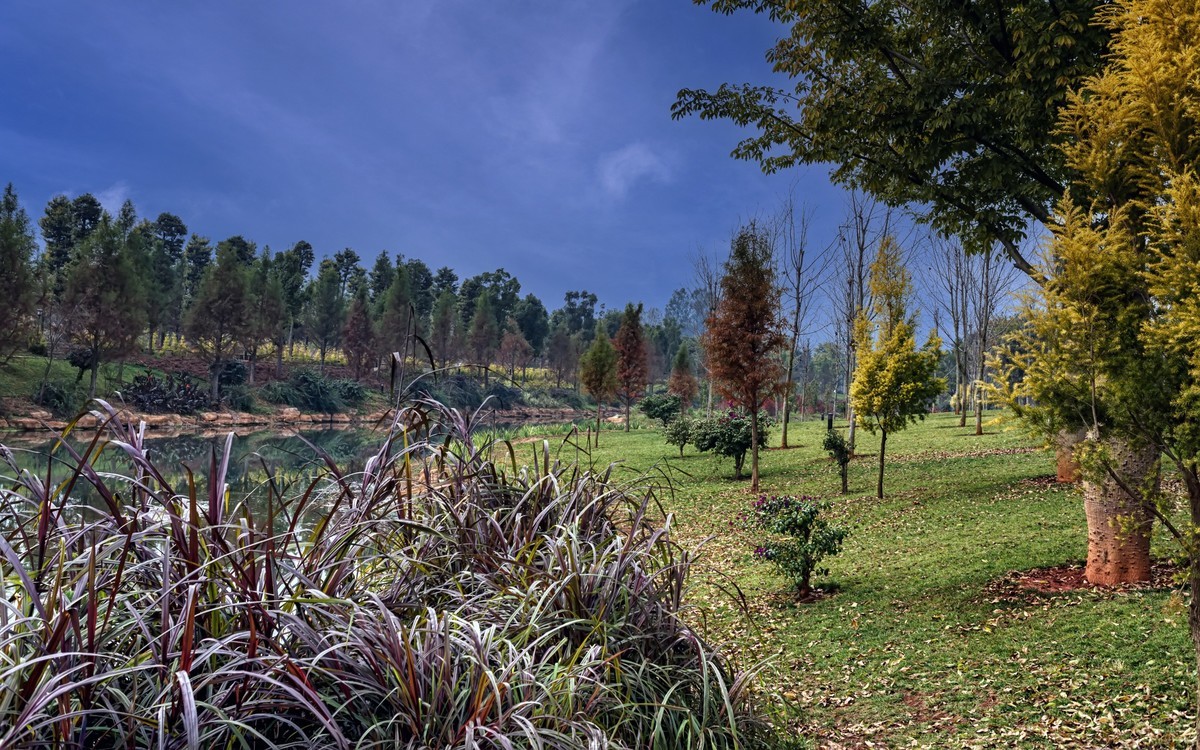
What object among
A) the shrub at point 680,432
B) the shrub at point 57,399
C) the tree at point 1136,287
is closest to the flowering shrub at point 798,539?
the tree at point 1136,287

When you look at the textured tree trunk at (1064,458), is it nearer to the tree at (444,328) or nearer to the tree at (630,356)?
the tree at (630,356)

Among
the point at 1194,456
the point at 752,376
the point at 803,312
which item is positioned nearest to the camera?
the point at 1194,456

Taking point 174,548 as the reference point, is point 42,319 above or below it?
above

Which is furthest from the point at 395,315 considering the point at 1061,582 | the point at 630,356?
the point at 1061,582

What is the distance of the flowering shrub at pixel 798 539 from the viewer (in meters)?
6.21

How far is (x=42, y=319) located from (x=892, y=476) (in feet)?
136

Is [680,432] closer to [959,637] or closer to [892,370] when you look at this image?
[892,370]

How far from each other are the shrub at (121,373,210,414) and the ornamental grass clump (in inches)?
1340

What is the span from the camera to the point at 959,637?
5008 millimetres

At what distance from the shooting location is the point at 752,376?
1284 cm

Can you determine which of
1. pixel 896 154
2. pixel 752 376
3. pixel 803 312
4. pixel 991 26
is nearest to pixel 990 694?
pixel 896 154

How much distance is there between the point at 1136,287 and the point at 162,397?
37.4m

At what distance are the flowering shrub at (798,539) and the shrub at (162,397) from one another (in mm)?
32817

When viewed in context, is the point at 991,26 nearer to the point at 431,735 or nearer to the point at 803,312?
the point at 431,735
